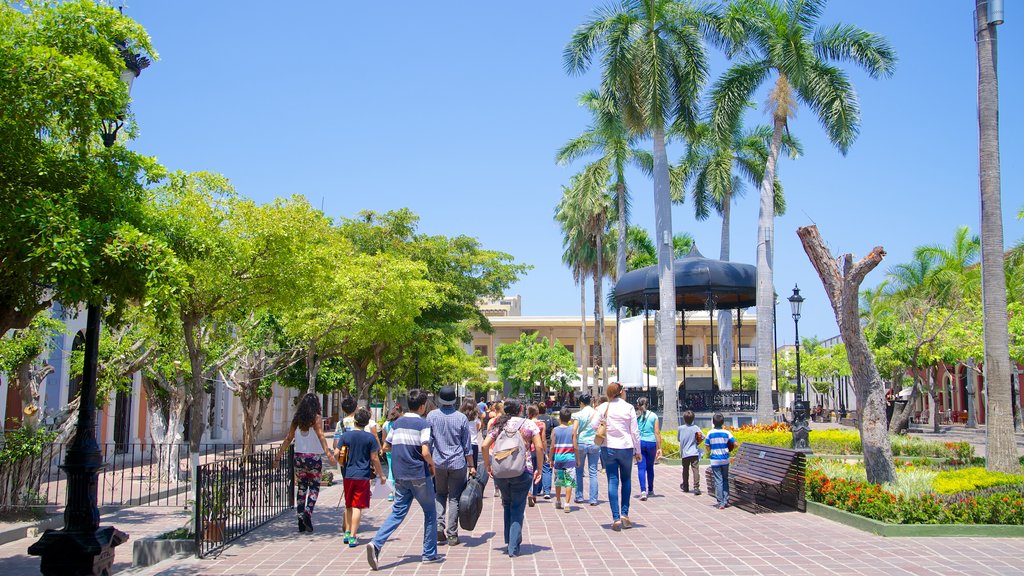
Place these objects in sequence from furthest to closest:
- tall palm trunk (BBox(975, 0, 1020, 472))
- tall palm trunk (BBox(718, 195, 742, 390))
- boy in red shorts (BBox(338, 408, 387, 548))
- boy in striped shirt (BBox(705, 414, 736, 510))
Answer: tall palm trunk (BBox(718, 195, 742, 390))
tall palm trunk (BBox(975, 0, 1020, 472))
boy in striped shirt (BBox(705, 414, 736, 510))
boy in red shorts (BBox(338, 408, 387, 548))

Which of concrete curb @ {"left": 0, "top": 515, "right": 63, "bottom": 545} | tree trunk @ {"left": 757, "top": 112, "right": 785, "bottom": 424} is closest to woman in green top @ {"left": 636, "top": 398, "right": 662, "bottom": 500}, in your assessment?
concrete curb @ {"left": 0, "top": 515, "right": 63, "bottom": 545}

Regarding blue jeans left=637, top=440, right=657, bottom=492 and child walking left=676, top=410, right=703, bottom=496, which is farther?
child walking left=676, top=410, right=703, bottom=496

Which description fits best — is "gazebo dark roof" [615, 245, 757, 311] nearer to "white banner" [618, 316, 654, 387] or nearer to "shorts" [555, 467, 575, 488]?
"white banner" [618, 316, 654, 387]

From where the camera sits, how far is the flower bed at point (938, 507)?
959 cm

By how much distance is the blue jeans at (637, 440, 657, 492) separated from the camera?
1292 centimetres

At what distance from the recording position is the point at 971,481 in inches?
448

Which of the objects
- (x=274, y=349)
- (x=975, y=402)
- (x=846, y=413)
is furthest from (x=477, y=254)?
(x=975, y=402)

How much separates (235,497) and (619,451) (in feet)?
14.8

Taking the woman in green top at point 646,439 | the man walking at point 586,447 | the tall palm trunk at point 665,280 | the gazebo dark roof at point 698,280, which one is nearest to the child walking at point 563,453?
the man walking at point 586,447

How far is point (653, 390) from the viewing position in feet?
97.8

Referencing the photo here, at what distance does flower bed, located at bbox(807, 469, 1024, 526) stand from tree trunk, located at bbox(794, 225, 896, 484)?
1.37 m

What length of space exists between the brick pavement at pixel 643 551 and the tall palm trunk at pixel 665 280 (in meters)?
13.9

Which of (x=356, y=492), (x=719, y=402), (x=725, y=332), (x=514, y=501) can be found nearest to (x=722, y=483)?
(x=514, y=501)

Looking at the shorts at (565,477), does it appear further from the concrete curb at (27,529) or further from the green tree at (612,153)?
the green tree at (612,153)
